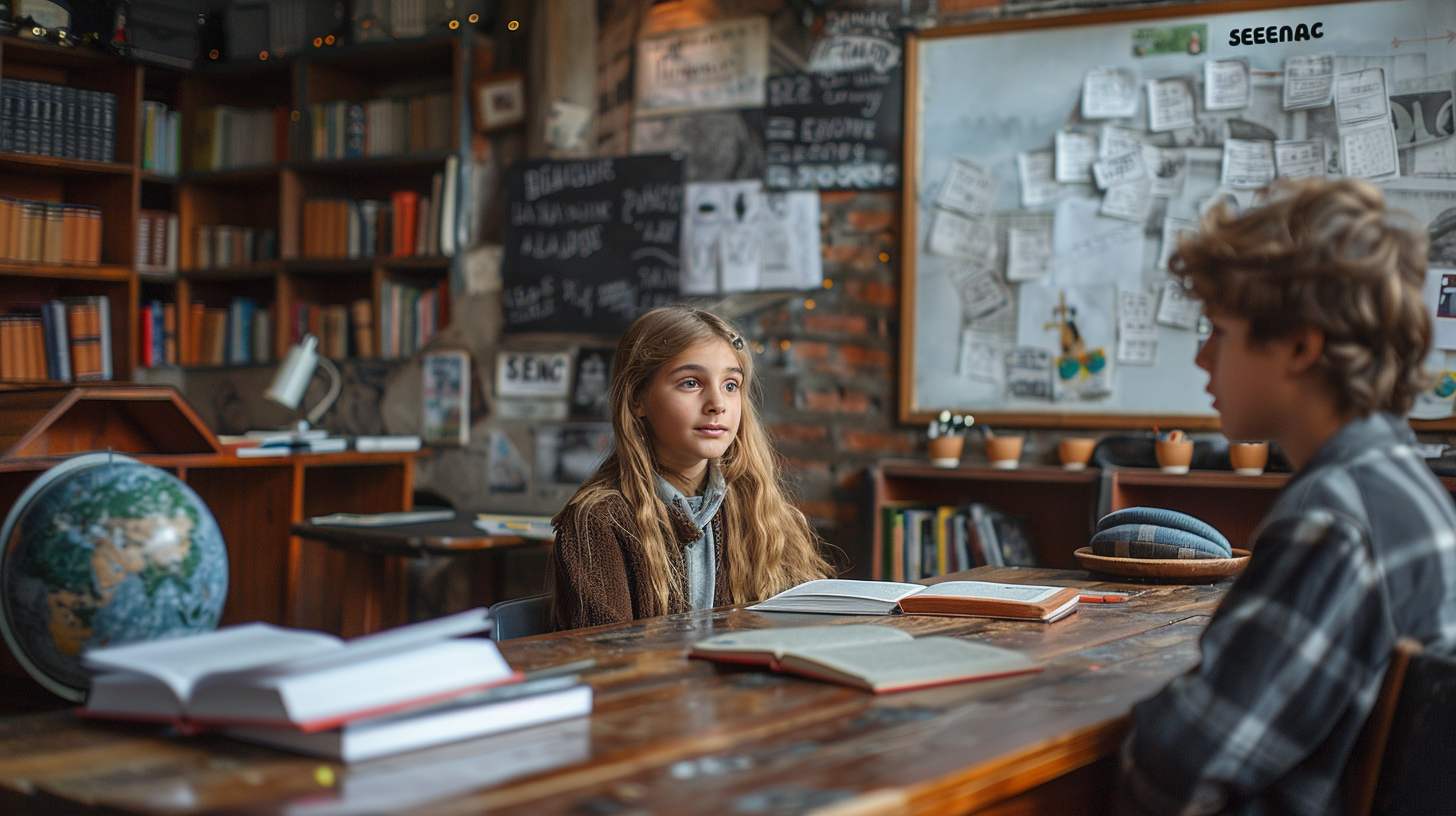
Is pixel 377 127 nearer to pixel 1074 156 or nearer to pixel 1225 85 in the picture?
pixel 1074 156

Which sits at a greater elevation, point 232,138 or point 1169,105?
point 232,138

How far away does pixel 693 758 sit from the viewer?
920mm

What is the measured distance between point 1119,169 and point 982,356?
694 mm

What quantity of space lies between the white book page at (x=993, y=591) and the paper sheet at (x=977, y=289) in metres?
1.98

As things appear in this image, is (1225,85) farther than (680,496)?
Yes

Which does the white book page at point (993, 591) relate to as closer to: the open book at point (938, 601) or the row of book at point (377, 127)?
the open book at point (938, 601)

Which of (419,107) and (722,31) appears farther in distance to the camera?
(419,107)

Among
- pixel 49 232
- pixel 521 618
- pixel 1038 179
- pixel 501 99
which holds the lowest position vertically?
pixel 521 618

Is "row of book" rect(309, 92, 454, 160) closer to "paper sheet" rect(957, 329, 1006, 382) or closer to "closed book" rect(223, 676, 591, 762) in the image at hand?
"paper sheet" rect(957, 329, 1006, 382)

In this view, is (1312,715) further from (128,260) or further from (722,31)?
(128,260)

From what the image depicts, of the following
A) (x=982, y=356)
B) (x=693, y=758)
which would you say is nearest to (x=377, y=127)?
(x=982, y=356)

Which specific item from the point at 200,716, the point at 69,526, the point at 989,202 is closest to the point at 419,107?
the point at 989,202

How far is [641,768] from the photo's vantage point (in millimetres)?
894

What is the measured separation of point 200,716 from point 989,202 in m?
3.12
